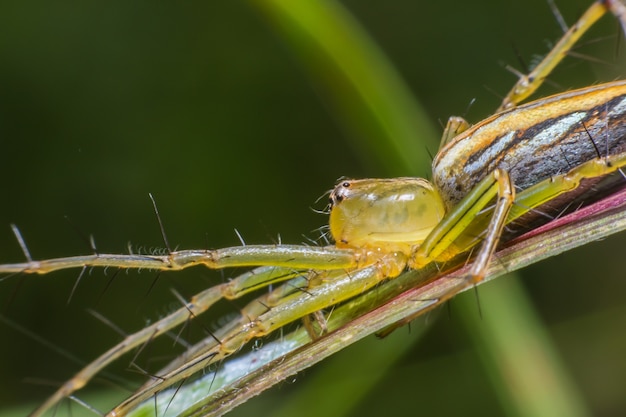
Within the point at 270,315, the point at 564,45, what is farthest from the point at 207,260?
the point at 564,45

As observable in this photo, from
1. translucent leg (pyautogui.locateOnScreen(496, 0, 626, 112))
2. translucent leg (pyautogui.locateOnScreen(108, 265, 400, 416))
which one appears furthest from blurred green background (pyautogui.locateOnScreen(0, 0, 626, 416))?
translucent leg (pyautogui.locateOnScreen(108, 265, 400, 416))

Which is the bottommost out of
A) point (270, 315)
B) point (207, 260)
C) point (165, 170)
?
point (270, 315)

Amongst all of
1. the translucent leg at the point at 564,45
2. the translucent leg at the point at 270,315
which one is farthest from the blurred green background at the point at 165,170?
the translucent leg at the point at 270,315

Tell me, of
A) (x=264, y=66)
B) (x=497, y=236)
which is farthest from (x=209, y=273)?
(x=497, y=236)

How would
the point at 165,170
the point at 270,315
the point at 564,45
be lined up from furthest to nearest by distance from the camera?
1. the point at 165,170
2. the point at 564,45
3. the point at 270,315

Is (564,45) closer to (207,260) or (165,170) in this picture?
(207,260)

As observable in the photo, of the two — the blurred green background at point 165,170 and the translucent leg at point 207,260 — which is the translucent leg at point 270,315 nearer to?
the translucent leg at point 207,260

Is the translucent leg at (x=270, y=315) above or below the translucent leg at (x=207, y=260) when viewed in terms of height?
below

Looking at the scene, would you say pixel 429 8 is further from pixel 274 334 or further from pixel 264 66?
pixel 274 334

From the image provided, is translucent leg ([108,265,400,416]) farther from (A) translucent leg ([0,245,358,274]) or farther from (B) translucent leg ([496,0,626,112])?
(B) translucent leg ([496,0,626,112])
